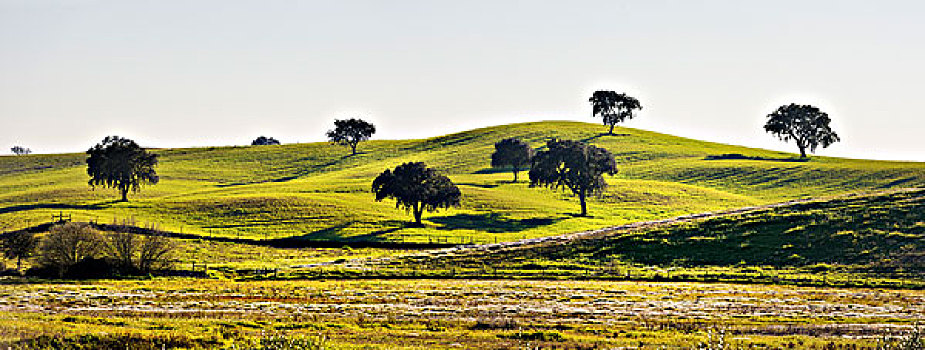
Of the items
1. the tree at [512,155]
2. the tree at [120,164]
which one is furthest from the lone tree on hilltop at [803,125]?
the tree at [120,164]

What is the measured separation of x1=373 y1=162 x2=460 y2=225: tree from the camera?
112438 millimetres

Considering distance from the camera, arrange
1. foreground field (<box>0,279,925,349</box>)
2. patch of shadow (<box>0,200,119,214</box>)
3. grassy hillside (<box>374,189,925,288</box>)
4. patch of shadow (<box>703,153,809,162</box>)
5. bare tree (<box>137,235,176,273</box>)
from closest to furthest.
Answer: foreground field (<box>0,279,925,349</box>) → bare tree (<box>137,235,176,273</box>) → grassy hillside (<box>374,189,925,288</box>) → patch of shadow (<box>0,200,119,214</box>) → patch of shadow (<box>703,153,809,162</box>)

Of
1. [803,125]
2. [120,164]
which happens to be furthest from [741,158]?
[120,164]

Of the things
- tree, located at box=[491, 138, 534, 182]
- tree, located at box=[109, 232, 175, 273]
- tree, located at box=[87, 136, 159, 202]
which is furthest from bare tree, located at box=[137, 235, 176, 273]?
tree, located at box=[491, 138, 534, 182]

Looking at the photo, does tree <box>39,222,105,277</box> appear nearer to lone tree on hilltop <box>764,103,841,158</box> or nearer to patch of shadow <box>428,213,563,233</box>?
patch of shadow <box>428,213,563,233</box>

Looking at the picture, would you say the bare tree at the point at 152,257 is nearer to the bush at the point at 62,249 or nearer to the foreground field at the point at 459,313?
the bush at the point at 62,249

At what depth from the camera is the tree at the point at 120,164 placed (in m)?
128

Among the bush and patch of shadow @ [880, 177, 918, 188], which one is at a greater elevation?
patch of shadow @ [880, 177, 918, 188]

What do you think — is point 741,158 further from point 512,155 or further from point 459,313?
point 459,313

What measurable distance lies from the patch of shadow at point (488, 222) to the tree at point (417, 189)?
2.15 meters

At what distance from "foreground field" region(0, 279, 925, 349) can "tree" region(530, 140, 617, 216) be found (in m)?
62.3

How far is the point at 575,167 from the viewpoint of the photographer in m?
127

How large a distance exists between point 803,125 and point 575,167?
77.8 m

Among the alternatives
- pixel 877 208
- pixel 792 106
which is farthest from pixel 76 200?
pixel 792 106
